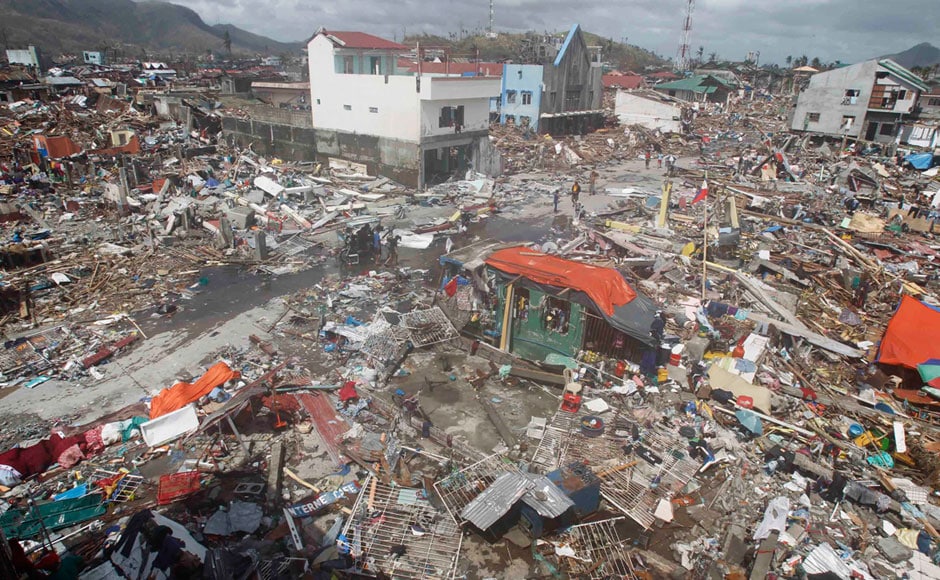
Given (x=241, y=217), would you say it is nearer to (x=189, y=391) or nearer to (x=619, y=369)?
(x=189, y=391)

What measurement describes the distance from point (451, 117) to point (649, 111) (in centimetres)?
2565

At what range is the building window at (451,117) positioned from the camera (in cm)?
2467

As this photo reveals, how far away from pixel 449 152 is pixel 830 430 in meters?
22.2

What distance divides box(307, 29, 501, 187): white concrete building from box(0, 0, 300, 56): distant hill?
95857 mm

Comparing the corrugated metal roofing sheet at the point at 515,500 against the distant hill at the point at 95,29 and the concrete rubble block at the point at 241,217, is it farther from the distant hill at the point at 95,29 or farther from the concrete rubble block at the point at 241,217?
the distant hill at the point at 95,29

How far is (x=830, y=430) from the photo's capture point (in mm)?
A: 8602

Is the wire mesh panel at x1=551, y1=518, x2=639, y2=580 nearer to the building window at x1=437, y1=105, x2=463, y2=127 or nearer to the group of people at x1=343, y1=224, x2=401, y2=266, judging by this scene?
the group of people at x1=343, y1=224, x2=401, y2=266

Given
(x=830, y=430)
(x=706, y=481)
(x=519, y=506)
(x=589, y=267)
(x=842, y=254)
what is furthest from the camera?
(x=842, y=254)

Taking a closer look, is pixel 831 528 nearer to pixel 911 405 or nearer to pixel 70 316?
pixel 911 405

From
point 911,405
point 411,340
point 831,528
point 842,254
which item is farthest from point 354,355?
point 842,254


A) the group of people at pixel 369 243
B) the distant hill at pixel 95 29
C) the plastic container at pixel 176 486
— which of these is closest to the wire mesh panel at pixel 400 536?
the plastic container at pixel 176 486

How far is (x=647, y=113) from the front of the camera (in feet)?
143

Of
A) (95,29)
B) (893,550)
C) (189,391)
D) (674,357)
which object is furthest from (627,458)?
(95,29)

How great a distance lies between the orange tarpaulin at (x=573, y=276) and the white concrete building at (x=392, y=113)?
15180 millimetres
